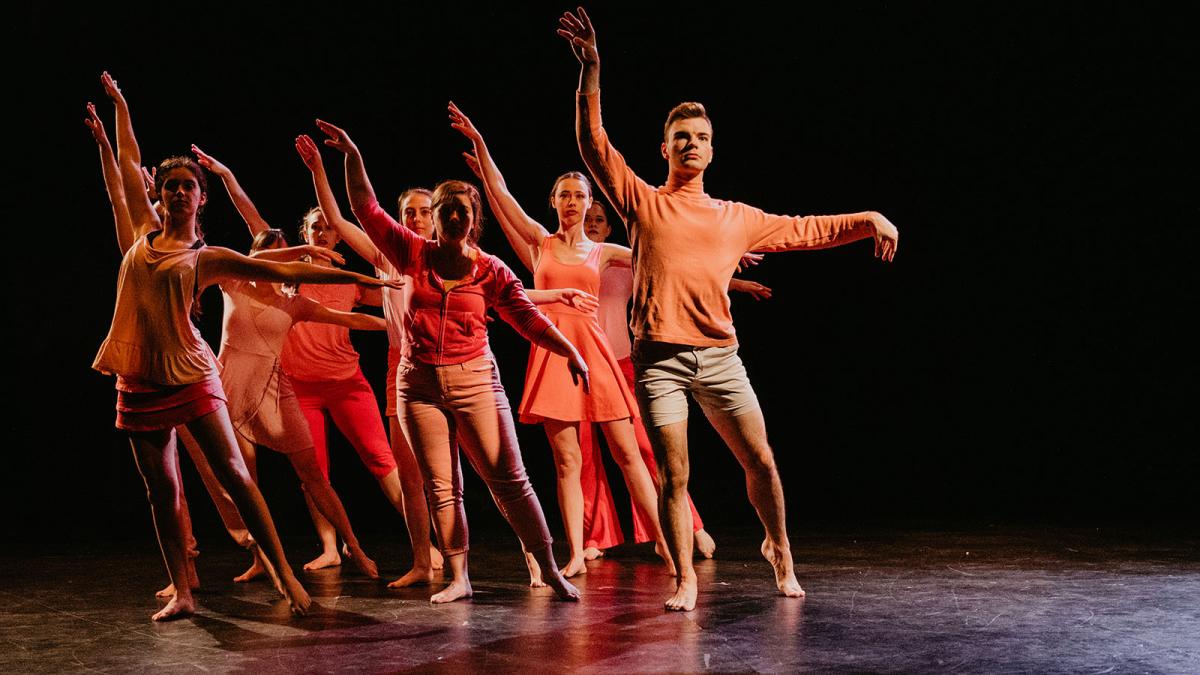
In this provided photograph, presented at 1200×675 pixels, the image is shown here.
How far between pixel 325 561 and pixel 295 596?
1035 millimetres

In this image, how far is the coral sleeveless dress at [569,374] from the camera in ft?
13.3

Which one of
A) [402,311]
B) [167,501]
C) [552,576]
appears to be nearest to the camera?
[167,501]

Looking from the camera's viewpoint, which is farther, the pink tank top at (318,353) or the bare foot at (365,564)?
the pink tank top at (318,353)

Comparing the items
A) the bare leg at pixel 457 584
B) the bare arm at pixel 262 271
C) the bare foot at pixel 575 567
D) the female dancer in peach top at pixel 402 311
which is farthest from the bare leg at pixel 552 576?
the bare arm at pixel 262 271

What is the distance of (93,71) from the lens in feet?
18.4

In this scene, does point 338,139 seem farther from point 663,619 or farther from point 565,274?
point 663,619

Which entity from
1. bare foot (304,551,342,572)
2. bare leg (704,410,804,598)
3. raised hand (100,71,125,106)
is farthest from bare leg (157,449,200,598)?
bare leg (704,410,804,598)

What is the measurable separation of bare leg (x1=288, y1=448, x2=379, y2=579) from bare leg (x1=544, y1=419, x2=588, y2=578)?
27.5 inches

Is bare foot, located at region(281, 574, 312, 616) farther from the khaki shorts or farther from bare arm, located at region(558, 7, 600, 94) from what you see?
bare arm, located at region(558, 7, 600, 94)

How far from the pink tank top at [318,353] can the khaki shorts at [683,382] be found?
144 centimetres

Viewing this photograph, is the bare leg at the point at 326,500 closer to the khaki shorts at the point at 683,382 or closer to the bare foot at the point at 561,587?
the bare foot at the point at 561,587

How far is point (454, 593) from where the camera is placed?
11.4ft

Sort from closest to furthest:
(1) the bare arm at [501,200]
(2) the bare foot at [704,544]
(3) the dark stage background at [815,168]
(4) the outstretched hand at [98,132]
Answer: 1. (4) the outstretched hand at [98,132]
2. (1) the bare arm at [501,200]
3. (2) the bare foot at [704,544]
4. (3) the dark stage background at [815,168]

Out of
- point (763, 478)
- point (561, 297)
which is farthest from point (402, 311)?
point (763, 478)
